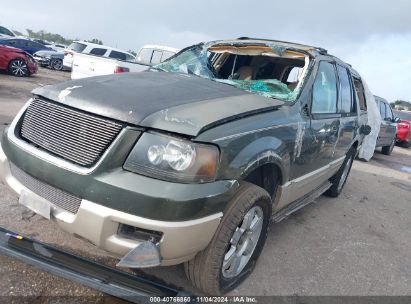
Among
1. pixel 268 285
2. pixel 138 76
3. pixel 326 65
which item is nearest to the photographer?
pixel 268 285

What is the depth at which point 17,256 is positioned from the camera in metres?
2.39

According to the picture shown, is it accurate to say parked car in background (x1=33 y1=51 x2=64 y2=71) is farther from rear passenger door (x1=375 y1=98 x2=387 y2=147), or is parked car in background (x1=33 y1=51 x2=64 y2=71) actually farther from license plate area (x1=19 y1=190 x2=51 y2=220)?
license plate area (x1=19 y1=190 x2=51 y2=220)

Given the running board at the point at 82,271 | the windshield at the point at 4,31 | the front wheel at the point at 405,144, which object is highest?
the running board at the point at 82,271

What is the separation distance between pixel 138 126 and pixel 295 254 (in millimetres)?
2169

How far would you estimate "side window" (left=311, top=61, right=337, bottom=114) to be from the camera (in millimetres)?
3643

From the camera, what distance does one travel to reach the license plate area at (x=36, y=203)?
2.33 meters

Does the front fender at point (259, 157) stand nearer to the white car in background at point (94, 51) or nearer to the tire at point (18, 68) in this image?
the tire at point (18, 68)

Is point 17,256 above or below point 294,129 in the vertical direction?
below

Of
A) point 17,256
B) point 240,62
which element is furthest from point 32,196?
point 240,62

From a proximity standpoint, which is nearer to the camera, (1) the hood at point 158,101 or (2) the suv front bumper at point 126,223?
(2) the suv front bumper at point 126,223

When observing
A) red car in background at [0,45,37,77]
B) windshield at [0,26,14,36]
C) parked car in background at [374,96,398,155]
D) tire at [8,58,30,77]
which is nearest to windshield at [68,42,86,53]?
red car in background at [0,45,37,77]

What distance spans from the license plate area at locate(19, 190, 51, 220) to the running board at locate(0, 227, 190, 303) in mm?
293

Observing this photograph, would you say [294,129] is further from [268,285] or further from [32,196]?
[32,196]

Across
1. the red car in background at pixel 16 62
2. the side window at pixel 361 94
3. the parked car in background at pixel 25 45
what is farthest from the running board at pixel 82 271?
the parked car in background at pixel 25 45
